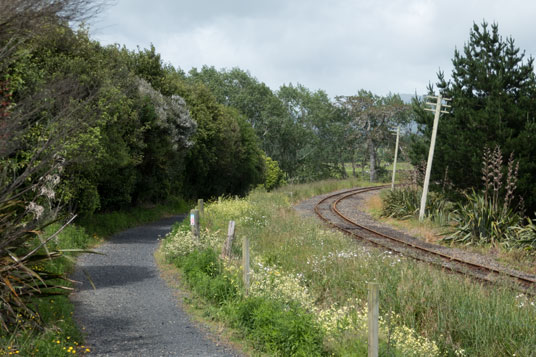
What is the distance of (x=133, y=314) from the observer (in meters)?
8.77

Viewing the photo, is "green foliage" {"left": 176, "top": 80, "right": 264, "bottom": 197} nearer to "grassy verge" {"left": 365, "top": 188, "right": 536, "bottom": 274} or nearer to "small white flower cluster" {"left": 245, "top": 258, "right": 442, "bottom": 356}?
"grassy verge" {"left": 365, "top": 188, "right": 536, "bottom": 274}

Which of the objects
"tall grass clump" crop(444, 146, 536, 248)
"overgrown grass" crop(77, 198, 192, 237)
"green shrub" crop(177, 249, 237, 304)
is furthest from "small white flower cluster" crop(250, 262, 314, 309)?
"overgrown grass" crop(77, 198, 192, 237)

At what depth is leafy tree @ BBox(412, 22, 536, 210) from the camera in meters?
17.9

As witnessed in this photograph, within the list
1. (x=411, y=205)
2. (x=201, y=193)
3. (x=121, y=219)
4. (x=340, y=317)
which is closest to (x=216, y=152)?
(x=201, y=193)

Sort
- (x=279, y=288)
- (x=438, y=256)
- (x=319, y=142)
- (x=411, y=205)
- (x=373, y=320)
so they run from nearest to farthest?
(x=373, y=320) → (x=279, y=288) → (x=438, y=256) → (x=411, y=205) → (x=319, y=142)

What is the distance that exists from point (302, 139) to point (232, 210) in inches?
2220

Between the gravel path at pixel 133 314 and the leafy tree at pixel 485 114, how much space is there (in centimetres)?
1290

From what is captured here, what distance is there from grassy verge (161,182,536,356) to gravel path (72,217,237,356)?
25.1 inches

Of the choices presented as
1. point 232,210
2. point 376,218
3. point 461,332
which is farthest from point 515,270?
point 376,218

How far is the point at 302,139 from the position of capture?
74938 millimetres

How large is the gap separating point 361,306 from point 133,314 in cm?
398

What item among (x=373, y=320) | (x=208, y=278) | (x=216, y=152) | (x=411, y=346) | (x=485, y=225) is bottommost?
(x=208, y=278)

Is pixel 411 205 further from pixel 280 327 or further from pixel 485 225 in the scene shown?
pixel 280 327

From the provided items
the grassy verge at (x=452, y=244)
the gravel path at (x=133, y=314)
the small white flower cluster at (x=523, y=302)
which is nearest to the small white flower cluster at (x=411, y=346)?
the small white flower cluster at (x=523, y=302)
